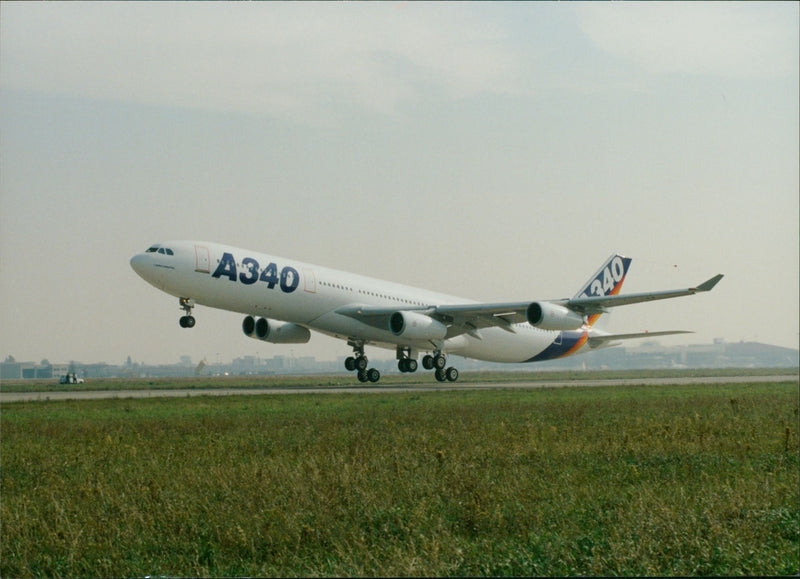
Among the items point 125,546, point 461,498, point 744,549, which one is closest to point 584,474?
point 461,498

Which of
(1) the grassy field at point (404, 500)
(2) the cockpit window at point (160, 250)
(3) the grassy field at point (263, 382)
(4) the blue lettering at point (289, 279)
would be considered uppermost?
(2) the cockpit window at point (160, 250)

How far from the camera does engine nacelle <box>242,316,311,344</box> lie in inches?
1901

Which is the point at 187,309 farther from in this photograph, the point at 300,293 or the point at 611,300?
the point at 611,300

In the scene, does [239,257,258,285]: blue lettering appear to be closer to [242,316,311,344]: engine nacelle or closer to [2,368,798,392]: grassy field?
[242,316,311,344]: engine nacelle

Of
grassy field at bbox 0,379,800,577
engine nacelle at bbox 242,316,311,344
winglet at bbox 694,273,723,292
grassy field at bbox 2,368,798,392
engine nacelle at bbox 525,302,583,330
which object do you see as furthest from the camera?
grassy field at bbox 2,368,798,392

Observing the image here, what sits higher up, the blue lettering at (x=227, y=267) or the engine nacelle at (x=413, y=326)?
the blue lettering at (x=227, y=267)

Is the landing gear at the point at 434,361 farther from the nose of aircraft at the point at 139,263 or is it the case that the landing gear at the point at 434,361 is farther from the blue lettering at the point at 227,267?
the nose of aircraft at the point at 139,263

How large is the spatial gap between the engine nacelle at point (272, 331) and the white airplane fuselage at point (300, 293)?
3104 mm

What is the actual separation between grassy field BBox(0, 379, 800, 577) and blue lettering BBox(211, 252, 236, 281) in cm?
1696

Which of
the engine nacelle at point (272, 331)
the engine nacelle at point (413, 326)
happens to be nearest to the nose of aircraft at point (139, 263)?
the engine nacelle at point (272, 331)

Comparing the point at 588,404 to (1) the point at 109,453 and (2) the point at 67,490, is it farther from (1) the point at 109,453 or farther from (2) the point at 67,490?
(2) the point at 67,490

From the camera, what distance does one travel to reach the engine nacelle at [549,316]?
4400 cm

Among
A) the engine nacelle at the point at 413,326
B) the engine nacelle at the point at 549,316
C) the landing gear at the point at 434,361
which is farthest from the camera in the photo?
the landing gear at the point at 434,361

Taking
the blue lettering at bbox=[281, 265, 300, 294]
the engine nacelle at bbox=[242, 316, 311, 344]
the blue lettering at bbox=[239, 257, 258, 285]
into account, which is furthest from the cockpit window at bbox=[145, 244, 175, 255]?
the engine nacelle at bbox=[242, 316, 311, 344]
